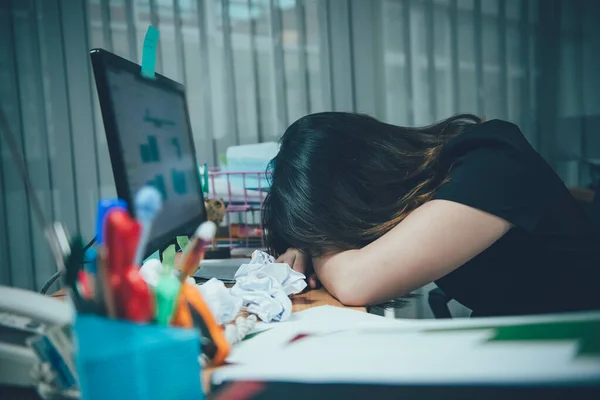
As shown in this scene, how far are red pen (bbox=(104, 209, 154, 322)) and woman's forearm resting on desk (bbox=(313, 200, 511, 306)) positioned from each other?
0.46 m

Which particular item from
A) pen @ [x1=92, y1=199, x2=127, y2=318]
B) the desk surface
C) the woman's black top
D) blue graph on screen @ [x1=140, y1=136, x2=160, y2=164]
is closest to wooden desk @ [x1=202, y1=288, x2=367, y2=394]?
the desk surface

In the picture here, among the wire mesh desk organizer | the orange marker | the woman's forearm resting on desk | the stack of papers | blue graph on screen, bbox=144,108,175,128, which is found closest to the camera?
the stack of papers

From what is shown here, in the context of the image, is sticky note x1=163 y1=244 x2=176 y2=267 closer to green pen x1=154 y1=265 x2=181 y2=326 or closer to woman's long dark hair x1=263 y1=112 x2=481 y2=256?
woman's long dark hair x1=263 y1=112 x2=481 y2=256

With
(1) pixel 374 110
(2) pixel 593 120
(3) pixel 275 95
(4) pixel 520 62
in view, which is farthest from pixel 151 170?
(2) pixel 593 120

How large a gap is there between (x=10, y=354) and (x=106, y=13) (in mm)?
1802

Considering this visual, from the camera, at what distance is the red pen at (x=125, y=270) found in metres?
0.31

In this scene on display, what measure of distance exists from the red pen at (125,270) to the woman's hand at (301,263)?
59 centimetres

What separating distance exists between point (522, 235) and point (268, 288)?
1.49 ft

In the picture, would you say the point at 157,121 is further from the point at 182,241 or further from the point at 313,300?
the point at 313,300

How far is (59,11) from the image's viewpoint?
189 cm

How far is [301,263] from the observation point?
3.06ft

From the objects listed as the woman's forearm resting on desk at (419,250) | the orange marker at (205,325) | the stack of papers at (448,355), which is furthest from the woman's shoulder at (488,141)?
the orange marker at (205,325)

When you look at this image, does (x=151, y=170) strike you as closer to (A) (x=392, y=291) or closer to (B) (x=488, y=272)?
(A) (x=392, y=291)

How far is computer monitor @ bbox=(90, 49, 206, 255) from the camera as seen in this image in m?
0.67
